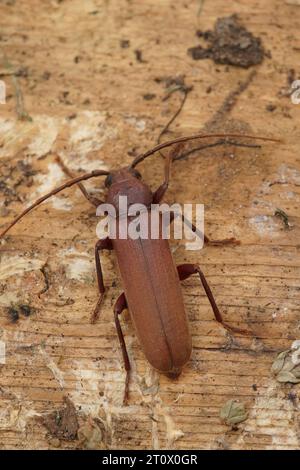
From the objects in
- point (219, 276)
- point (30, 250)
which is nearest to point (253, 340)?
point (219, 276)

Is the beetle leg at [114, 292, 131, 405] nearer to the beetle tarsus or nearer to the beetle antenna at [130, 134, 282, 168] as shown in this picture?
the beetle tarsus

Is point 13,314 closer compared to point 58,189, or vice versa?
point 13,314

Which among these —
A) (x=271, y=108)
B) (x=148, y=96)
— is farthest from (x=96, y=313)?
(x=271, y=108)

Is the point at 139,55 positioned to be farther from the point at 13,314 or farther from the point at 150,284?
the point at 13,314

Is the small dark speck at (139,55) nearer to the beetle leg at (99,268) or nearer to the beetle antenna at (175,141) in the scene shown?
the beetle antenna at (175,141)

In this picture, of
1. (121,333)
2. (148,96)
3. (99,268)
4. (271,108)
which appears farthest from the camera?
(148,96)
